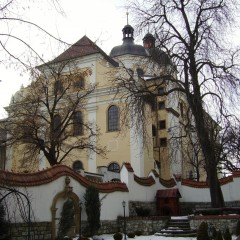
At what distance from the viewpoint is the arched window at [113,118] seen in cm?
3828

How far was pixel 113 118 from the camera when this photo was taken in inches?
1516

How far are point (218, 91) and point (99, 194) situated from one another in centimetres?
811

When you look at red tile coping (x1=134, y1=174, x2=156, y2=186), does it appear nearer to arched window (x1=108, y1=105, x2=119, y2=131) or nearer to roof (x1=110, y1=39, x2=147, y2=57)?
arched window (x1=108, y1=105, x2=119, y2=131)

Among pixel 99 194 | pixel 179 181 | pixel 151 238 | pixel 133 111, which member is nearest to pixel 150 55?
pixel 133 111

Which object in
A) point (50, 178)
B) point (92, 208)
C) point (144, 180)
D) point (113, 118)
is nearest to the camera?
point (50, 178)

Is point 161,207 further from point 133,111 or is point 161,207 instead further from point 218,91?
point 218,91

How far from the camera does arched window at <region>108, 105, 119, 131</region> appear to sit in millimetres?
38281

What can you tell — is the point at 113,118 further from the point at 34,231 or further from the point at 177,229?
the point at 34,231

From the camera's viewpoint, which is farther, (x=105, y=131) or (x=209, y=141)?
(x=105, y=131)

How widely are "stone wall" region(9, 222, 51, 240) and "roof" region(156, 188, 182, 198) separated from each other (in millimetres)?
11502

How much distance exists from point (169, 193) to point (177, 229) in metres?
5.94

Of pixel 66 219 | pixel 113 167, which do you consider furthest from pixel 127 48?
pixel 66 219

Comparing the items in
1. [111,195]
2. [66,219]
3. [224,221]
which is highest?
[111,195]

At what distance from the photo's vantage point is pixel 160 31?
21.7 meters
